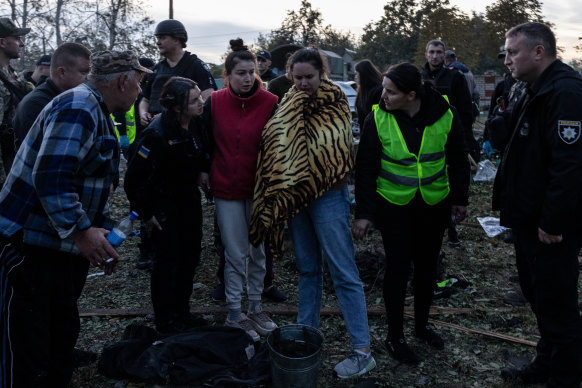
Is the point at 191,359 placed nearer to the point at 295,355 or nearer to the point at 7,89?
the point at 295,355

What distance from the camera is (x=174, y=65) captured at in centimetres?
512

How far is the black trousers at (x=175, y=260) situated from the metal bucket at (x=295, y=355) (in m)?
1.15

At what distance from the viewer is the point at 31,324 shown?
246 cm

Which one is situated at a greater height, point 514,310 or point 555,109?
point 555,109

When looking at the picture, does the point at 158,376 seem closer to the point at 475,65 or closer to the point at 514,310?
the point at 514,310

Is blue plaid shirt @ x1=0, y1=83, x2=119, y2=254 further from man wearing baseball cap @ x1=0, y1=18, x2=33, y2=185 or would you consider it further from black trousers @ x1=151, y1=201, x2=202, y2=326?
man wearing baseball cap @ x1=0, y1=18, x2=33, y2=185

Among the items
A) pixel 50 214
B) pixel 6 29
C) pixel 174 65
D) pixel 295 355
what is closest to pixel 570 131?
pixel 295 355

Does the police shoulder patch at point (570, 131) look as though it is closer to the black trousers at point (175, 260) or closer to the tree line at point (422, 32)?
the black trousers at point (175, 260)

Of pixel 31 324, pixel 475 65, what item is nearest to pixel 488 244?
pixel 31 324

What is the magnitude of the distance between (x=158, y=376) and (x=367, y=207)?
195 centimetres

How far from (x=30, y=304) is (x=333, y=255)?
6.26 feet

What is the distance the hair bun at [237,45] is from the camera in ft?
12.9

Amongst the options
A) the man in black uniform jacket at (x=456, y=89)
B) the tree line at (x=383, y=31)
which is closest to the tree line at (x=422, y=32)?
the tree line at (x=383, y=31)

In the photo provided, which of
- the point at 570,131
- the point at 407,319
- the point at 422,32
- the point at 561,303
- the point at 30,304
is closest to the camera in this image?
the point at 30,304
